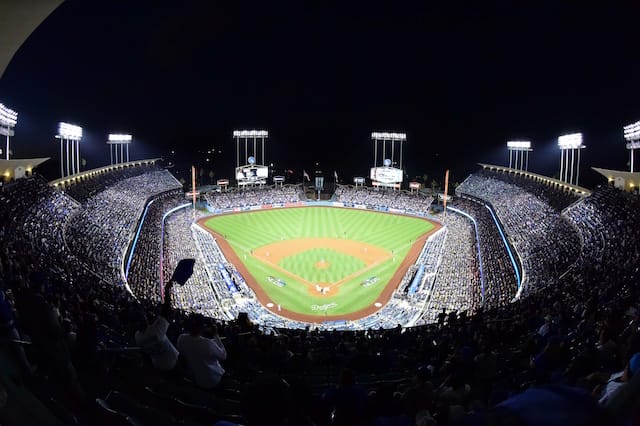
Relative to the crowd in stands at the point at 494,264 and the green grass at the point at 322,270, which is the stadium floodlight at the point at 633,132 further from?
the green grass at the point at 322,270

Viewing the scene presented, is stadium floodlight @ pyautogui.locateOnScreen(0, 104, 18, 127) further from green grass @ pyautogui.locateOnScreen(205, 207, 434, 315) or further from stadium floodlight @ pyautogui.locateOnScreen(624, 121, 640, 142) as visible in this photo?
stadium floodlight @ pyautogui.locateOnScreen(624, 121, 640, 142)

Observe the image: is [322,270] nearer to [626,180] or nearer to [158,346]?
[626,180]

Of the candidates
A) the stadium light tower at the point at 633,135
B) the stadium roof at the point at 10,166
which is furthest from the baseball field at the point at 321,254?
the stadium light tower at the point at 633,135

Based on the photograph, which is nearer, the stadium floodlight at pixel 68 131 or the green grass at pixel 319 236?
the green grass at pixel 319 236

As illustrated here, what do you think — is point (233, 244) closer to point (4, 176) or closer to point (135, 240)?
point (135, 240)

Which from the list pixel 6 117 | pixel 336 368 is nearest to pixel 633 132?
pixel 336 368

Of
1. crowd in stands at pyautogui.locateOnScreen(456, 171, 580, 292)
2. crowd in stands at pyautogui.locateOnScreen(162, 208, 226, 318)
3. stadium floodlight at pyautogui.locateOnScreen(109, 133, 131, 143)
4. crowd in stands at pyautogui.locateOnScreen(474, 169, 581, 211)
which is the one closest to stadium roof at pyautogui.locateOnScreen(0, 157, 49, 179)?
crowd in stands at pyautogui.locateOnScreen(162, 208, 226, 318)
